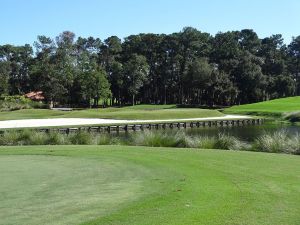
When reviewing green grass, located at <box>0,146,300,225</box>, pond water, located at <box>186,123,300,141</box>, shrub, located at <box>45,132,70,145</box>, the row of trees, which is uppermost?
the row of trees

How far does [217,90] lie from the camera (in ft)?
352

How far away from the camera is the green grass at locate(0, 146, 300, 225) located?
274 inches

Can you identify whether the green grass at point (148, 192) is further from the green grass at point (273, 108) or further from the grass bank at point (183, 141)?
the green grass at point (273, 108)

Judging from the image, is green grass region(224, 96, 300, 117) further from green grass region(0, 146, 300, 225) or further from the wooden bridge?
green grass region(0, 146, 300, 225)

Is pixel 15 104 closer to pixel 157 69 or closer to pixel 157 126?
pixel 157 126

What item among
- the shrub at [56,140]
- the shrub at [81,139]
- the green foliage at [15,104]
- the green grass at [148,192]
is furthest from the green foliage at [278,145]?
the green foliage at [15,104]

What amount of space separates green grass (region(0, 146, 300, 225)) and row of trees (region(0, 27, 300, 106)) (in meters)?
88.3

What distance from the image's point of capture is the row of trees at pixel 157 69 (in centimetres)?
10331

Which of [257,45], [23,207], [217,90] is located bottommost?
[23,207]

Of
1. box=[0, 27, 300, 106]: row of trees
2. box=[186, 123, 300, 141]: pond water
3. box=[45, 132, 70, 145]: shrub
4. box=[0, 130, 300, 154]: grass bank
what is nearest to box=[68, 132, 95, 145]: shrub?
box=[0, 130, 300, 154]: grass bank

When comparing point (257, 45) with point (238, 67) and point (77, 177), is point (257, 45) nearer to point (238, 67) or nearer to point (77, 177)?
point (238, 67)

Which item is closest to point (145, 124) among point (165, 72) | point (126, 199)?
point (126, 199)

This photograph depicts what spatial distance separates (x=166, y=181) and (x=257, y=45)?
132m

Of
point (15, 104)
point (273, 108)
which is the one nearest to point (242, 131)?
point (273, 108)
